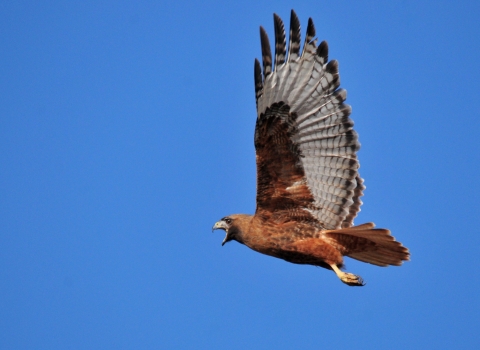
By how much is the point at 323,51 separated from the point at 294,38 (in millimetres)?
371

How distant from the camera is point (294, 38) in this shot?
8781mm

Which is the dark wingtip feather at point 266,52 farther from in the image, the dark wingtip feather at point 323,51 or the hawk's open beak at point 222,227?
the hawk's open beak at point 222,227

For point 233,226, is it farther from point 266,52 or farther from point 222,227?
point 266,52

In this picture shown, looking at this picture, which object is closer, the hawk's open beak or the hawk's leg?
the hawk's leg

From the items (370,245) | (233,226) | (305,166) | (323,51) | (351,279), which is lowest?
(351,279)

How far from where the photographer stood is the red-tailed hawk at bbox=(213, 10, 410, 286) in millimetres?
8766

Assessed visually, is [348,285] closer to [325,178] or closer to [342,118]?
[325,178]

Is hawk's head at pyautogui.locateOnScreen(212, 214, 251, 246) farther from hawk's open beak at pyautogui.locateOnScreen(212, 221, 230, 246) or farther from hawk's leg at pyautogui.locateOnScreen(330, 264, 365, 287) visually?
hawk's leg at pyautogui.locateOnScreen(330, 264, 365, 287)

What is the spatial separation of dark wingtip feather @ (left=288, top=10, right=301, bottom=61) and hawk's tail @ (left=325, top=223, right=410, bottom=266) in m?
2.12

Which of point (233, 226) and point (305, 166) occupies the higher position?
point (305, 166)

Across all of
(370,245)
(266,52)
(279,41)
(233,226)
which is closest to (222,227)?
(233,226)

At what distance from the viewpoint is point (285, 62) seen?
8.81 m

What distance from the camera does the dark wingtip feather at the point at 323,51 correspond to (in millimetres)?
8781

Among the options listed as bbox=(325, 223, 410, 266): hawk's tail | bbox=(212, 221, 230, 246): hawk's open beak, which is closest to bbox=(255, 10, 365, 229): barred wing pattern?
bbox=(325, 223, 410, 266): hawk's tail
